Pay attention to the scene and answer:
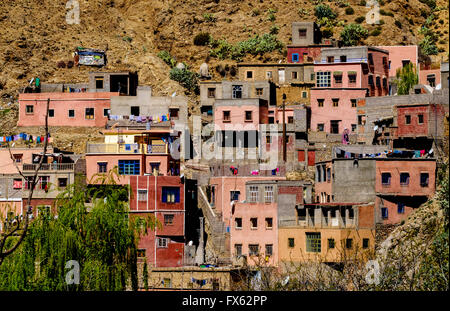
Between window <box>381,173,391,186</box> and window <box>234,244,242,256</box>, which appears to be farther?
window <box>234,244,242,256</box>

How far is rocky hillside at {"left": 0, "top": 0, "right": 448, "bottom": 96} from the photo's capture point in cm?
9431

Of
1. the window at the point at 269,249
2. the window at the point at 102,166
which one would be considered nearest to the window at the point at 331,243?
the window at the point at 269,249

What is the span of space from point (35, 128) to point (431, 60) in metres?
38.3

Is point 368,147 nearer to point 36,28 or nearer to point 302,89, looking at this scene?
point 302,89

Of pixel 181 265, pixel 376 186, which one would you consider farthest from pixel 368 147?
pixel 181 265

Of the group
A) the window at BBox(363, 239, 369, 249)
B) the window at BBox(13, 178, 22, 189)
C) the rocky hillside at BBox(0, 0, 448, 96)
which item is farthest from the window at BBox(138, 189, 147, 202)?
the rocky hillside at BBox(0, 0, 448, 96)

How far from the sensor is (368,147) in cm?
6228

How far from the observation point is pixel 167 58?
98375 millimetres

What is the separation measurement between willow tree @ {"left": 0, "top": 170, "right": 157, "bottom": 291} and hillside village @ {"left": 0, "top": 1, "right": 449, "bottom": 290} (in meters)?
9.88

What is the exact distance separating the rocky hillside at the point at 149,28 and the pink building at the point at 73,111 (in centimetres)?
1442

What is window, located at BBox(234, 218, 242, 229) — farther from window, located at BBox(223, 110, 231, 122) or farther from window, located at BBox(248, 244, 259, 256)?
window, located at BBox(223, 110, 231, 122)

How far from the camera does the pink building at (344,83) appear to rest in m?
70.9

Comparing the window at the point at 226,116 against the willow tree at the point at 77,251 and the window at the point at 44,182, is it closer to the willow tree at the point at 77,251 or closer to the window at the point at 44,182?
the window at the point at 44,182

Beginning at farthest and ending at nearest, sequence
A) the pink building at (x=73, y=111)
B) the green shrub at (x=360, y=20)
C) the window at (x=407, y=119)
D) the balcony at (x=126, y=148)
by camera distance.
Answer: the green shrub at (x=360, y=20) → the pink building at (x=73, y=111) → the balcony at (x=126, y=148) → the window at (x=407, y=119)
